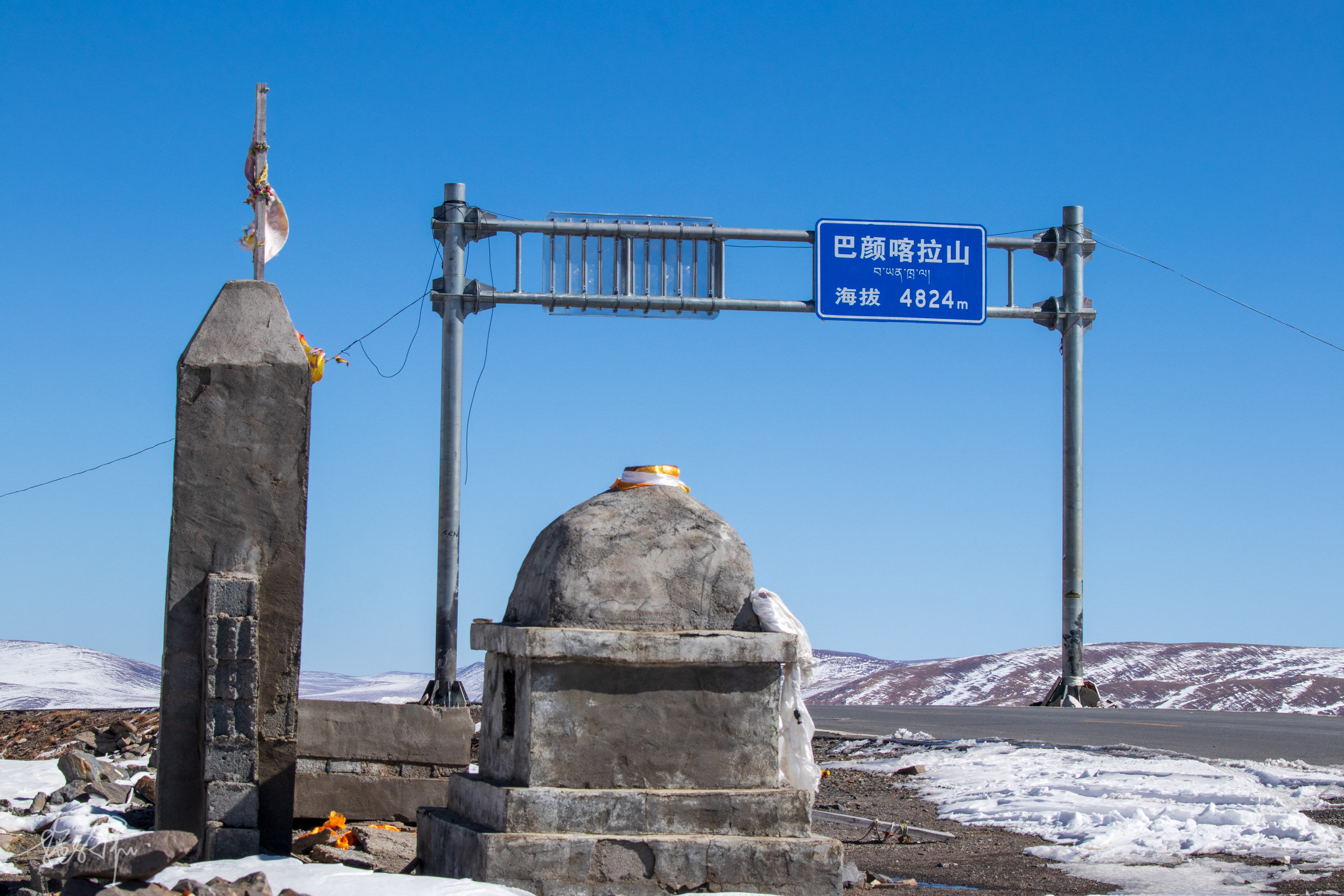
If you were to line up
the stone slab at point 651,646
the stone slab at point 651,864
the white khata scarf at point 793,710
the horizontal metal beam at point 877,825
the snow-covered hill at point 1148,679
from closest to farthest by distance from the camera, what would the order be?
the stone slab at point 651,864 → the stone slab at point 651,646 → the white khata scarf at point 793,710 → the horizontal metal beam at point 877,825 → the snow-covered hill at point 1148,679

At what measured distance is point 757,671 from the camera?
5.71 m

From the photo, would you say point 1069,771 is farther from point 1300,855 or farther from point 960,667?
point 960,667

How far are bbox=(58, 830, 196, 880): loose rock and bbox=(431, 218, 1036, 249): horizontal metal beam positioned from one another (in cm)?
1002

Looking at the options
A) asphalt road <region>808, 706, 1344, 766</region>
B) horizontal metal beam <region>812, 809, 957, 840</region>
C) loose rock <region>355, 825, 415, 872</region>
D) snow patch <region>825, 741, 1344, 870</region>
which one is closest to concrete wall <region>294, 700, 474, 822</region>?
loose rock <region>355, 825, 415, 872</region>

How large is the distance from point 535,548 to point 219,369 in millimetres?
1864

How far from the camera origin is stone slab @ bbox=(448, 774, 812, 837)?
5414mm

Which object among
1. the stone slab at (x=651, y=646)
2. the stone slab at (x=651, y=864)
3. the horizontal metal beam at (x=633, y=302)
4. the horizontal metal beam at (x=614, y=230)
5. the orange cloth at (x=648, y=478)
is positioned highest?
the horizontal metal beam at (x=614, y=230)

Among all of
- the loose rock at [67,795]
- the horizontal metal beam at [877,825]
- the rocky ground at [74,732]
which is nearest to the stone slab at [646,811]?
the horizontal metal beam at [877,825]

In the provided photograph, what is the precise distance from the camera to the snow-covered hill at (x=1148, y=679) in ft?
72.0

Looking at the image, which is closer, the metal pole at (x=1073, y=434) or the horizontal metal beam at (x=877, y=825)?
the horizontal metal beam at (x=877, y=825)

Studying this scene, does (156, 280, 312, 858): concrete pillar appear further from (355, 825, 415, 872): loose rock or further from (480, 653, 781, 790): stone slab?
(480, 653, 781, 790): stone slab

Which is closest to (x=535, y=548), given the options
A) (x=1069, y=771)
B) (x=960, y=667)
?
(x=1069, y=771)

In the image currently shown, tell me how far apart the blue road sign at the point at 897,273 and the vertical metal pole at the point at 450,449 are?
4059 mm

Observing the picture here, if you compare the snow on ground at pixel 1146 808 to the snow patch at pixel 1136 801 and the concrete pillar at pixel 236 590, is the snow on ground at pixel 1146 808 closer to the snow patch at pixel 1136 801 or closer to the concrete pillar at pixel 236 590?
the snow patch at pixel 1136 801
